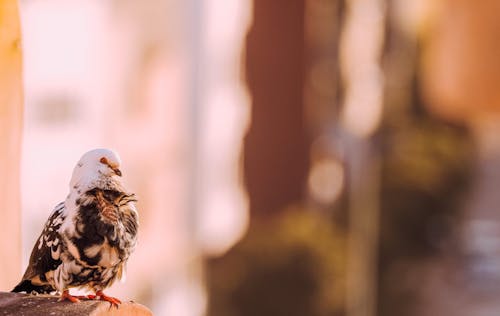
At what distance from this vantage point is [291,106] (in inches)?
231

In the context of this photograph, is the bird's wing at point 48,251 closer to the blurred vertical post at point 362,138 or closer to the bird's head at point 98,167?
the bird's head at point 98,167

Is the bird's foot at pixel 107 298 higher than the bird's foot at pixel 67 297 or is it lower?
lower

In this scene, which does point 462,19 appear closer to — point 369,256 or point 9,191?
point 9,191

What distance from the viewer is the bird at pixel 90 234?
50cm

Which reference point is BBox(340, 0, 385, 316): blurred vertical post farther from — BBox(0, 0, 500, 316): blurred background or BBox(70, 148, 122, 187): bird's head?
BBox(70, 148, 122, 187): bird's head

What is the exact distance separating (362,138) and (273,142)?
1.74 m

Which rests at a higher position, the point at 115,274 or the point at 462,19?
the point at 462,19

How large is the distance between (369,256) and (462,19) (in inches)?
153

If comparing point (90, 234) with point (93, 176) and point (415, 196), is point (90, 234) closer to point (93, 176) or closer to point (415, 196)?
point (93, 176)

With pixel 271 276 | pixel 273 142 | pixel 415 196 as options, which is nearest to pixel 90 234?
pixel 271 276

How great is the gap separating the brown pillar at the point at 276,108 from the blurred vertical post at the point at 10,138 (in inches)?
165

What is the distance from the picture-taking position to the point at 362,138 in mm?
7180

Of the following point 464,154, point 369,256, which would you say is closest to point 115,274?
point 369,256

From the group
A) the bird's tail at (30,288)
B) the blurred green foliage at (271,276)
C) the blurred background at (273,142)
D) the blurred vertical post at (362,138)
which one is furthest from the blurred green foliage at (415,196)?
the bird's tail at (30,288)
